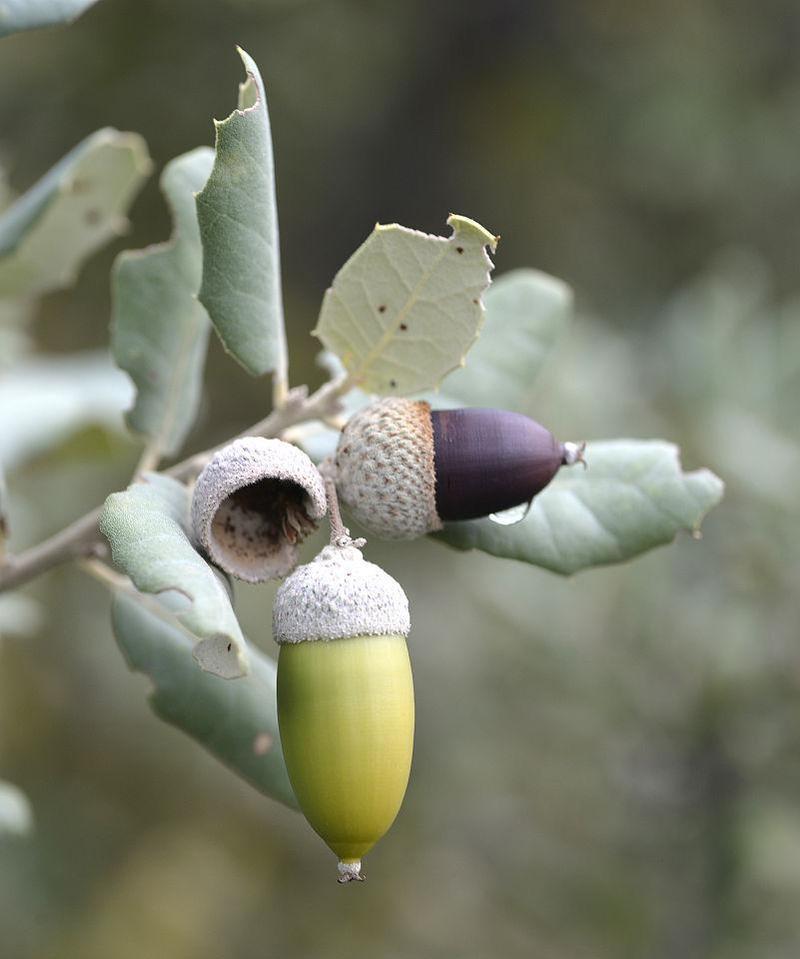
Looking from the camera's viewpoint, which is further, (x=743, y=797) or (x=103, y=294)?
(x=103, y=294)

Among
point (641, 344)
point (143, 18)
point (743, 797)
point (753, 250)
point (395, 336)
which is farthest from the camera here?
point (753, 250)

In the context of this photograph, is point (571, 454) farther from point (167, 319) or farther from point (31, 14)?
point (31, 14)

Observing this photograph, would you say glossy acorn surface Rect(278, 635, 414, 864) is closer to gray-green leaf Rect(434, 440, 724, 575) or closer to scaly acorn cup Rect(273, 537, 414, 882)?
scaly acorn cup Rect(273, 537, 414, 882)

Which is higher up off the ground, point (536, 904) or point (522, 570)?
point (522, 570)

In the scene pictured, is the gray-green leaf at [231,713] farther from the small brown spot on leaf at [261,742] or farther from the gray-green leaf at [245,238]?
the gray-green leaf at [245,238]

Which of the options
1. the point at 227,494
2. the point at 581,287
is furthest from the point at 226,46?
the point at 227,494

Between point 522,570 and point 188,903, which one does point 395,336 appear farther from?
point 188,903

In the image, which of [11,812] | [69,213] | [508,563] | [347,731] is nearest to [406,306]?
[347,731]
